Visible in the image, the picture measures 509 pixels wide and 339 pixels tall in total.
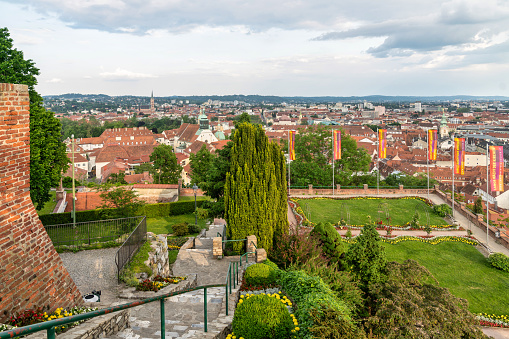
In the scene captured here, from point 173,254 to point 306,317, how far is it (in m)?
11.6

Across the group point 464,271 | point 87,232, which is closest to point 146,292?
point 87,232

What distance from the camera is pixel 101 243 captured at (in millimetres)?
15289

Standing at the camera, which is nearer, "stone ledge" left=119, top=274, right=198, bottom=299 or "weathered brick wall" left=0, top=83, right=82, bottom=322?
"weathered brick wall" left=0, top=83, right=82, bottom=322

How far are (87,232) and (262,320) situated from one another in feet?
39.0

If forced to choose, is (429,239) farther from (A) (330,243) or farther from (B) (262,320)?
(B) (262,320)

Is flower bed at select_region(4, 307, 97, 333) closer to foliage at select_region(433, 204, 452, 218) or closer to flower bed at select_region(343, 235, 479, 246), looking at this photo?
flower bed at select_region(343, 235, 479, 246)

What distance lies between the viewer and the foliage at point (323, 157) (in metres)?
37.8

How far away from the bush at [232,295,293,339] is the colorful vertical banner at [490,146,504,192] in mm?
22199

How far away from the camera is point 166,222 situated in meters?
28.3

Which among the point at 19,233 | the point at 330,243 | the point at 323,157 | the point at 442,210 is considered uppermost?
the point at 323,157

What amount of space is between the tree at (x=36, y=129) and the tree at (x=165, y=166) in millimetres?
17233

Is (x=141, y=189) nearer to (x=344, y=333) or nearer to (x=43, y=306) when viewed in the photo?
(x=43, y=306)

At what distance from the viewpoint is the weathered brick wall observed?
6707mm

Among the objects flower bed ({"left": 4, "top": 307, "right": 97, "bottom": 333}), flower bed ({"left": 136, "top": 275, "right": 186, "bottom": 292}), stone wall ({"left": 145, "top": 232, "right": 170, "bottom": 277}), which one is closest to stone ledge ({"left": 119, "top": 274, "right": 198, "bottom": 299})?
flower bed ({"left": 136, "top": 275, "right": 186, "bottom": 292})
